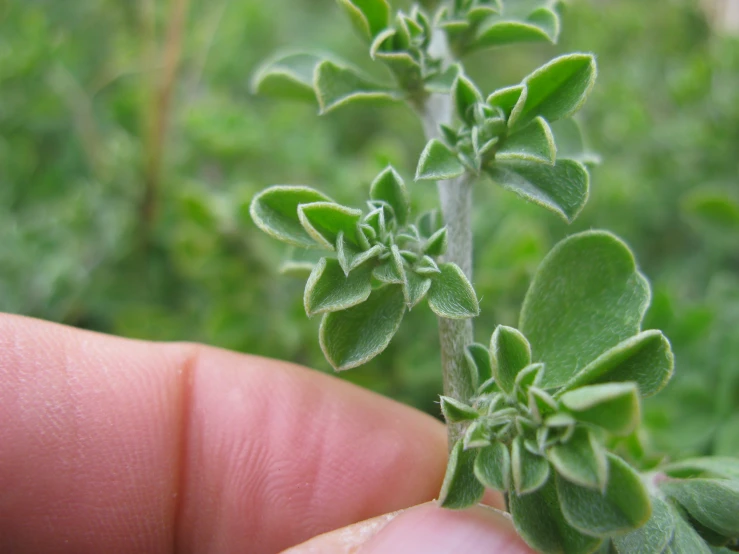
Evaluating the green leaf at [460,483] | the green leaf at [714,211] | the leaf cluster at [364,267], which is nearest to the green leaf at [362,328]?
the leaf cluster at [364,267]

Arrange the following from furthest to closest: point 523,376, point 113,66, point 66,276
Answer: point 113,66
point 66,276
point 523,376

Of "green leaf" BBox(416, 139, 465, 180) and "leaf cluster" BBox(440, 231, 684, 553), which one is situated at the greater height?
"green leaf" BBox(416, 139, 465, 180)

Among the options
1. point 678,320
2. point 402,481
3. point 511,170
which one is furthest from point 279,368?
point 678,320

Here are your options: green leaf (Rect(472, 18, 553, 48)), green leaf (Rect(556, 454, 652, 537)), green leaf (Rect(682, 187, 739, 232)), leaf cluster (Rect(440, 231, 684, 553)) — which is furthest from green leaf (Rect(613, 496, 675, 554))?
green leaf (Rect(682, 187, 739, 232))

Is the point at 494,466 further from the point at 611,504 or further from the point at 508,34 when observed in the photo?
the point at 508,34

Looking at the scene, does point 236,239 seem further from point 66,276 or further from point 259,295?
point 66,276

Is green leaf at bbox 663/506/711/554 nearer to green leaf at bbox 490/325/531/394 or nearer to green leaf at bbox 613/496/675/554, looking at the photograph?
green leaf at bbox 613/496/675/554

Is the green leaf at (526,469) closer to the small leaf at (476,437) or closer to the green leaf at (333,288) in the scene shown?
the small leaf at (476,437)
